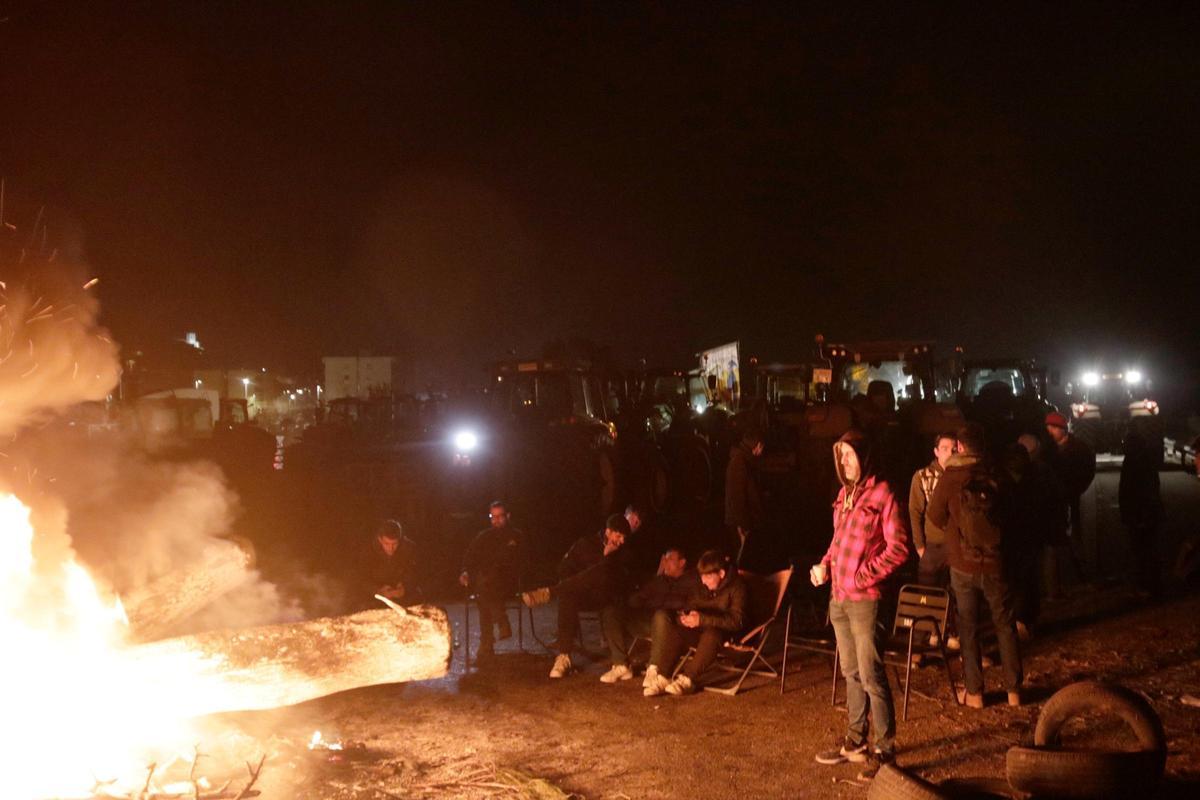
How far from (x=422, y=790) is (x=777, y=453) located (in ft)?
30.5

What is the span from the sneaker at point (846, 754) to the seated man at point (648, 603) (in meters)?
1.88

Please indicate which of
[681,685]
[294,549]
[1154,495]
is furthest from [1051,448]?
[294,549]

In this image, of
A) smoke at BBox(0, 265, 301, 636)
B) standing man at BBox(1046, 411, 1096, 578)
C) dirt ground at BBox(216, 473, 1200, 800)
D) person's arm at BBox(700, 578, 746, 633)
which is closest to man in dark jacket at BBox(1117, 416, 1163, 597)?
standing man at BBox(1046, 411, 1096, 578)

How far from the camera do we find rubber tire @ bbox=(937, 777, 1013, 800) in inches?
157

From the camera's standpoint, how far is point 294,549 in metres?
12.9

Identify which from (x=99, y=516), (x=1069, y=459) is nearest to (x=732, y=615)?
(x=1069, y=459)

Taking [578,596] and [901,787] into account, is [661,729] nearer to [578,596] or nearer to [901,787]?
[578,596]

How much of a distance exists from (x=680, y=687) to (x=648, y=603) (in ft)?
2.74

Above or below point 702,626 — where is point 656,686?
below

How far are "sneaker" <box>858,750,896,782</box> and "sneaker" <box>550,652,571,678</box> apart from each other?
272cm

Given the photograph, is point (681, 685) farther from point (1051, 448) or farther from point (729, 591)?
point (1051, 448)

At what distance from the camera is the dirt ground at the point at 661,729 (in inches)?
191

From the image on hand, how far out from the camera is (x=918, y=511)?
716 cm

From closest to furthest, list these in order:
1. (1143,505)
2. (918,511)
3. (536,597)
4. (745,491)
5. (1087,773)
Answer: (1087,773) < (918,511) < (536,597) < (1143,505) < (745,491)
